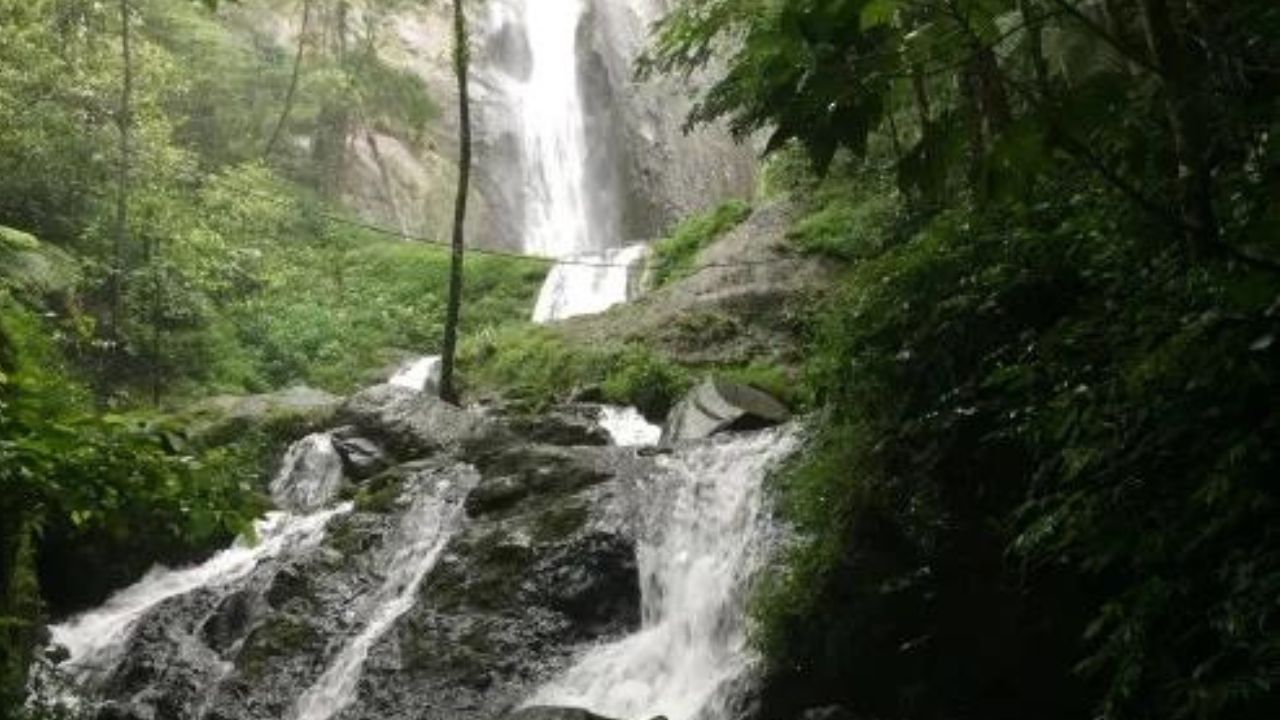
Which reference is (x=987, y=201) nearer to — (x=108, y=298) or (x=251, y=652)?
(x=251, y=652)

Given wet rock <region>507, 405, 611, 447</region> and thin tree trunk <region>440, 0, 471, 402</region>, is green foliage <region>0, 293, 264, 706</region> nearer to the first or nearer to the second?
wet rock <region>507, 405, 611, 447</region>

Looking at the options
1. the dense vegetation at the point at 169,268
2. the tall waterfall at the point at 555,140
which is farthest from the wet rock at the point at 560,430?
the tall waterfall at the point at 555,140

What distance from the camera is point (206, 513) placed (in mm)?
3680

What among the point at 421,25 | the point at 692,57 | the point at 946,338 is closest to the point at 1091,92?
the point at 946,338

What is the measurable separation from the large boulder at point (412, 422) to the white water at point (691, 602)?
12.1 feet

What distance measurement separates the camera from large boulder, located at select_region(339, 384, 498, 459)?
44.5 ft

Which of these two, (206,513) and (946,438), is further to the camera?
(946,438)

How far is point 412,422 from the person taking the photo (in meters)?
14.1

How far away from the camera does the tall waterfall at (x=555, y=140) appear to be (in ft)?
95.9

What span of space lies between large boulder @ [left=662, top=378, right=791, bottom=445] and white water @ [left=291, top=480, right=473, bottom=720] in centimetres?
248

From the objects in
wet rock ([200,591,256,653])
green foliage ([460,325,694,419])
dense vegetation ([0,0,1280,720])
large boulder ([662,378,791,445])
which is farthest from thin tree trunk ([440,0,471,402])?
wet rock ([200,591,256,653])

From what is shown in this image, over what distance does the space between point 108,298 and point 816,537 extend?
15.4 metres

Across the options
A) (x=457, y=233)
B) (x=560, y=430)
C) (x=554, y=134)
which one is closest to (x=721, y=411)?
(x=560, y=430)

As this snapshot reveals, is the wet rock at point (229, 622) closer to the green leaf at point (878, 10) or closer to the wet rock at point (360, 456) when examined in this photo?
the wet rock at point (360, 456)
